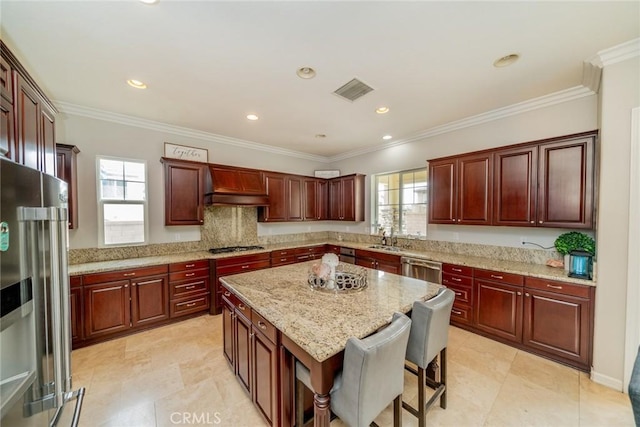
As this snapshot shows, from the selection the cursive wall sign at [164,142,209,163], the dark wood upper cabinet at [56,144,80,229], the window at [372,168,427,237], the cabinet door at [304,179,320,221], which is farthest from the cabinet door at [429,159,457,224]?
the dark wood upper cabinet at [56,144,80,229]

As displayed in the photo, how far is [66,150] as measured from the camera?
9.41 ft

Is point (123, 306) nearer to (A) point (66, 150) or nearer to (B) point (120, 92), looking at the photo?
(A) point (66, 150)

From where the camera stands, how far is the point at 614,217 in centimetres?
214

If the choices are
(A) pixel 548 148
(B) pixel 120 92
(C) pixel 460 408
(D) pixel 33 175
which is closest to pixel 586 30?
(A) pixel 548 148

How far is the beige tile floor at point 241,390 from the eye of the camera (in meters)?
1.84

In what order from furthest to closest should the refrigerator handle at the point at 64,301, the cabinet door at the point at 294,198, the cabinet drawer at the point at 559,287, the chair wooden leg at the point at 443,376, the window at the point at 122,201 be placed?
the cabinet door at the point at 294,198, the window at the point at 122,201, the cabinet drawer at the point at 559,287, the chair wooden leg at the point at 443,376, the refrigerator handle at the point at 64,301

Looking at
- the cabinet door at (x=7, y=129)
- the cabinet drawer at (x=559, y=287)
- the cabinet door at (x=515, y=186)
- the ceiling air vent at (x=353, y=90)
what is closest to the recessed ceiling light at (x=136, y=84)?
the cabinet door at (x=7, y=129)

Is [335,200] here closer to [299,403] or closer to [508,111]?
[508,111]

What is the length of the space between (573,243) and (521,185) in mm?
793

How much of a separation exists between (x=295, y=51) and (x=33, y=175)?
1.87m

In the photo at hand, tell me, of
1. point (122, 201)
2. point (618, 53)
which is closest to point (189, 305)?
point (122, 201)

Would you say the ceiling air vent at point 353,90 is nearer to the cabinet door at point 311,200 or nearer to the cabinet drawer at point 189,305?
the cabinet door at point 311,200

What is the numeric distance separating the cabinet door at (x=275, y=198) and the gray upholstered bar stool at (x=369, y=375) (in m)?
3.65

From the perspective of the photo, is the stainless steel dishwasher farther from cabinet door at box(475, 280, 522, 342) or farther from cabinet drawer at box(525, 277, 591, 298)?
cabinet drawer at box(525, 277, 591, 298)
